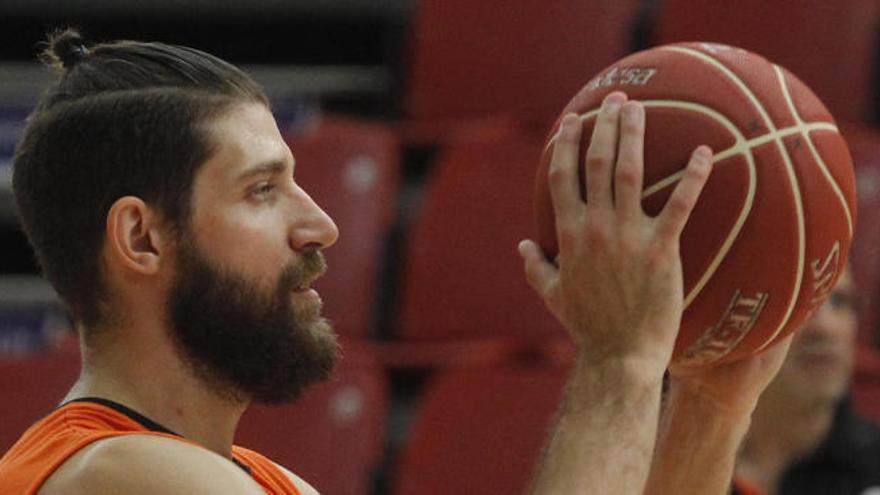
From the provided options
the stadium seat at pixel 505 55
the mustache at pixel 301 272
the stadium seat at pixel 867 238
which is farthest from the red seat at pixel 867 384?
the mustache at pixel 301 272

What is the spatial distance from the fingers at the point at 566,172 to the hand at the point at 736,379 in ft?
1.38

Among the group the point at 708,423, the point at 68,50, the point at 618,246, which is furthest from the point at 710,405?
the point at 68,50

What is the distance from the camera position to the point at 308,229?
7.48 feet

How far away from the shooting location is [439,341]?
4.77m

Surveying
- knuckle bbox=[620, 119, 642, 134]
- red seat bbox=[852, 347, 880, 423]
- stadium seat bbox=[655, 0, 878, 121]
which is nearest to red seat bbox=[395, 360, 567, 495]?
red seat bbox=[852, 347, 880, 423]

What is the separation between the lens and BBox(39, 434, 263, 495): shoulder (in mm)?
2039

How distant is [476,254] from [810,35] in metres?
1.19

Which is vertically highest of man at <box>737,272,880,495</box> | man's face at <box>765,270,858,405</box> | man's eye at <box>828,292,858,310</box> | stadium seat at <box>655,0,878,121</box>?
stadium seat at <box>655,0,878,121</box>

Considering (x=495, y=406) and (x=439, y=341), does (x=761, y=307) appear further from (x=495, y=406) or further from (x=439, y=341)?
(x=439, y=341)

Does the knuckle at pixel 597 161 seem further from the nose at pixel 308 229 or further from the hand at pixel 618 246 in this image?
the nose at pixel 308 229

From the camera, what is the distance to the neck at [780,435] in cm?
424

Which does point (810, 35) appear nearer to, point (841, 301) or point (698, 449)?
point (841, 301)

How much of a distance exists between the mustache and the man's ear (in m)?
0.17

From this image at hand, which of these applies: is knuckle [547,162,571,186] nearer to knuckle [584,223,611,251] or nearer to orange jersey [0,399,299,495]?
knuckle [584,223,611,251]
